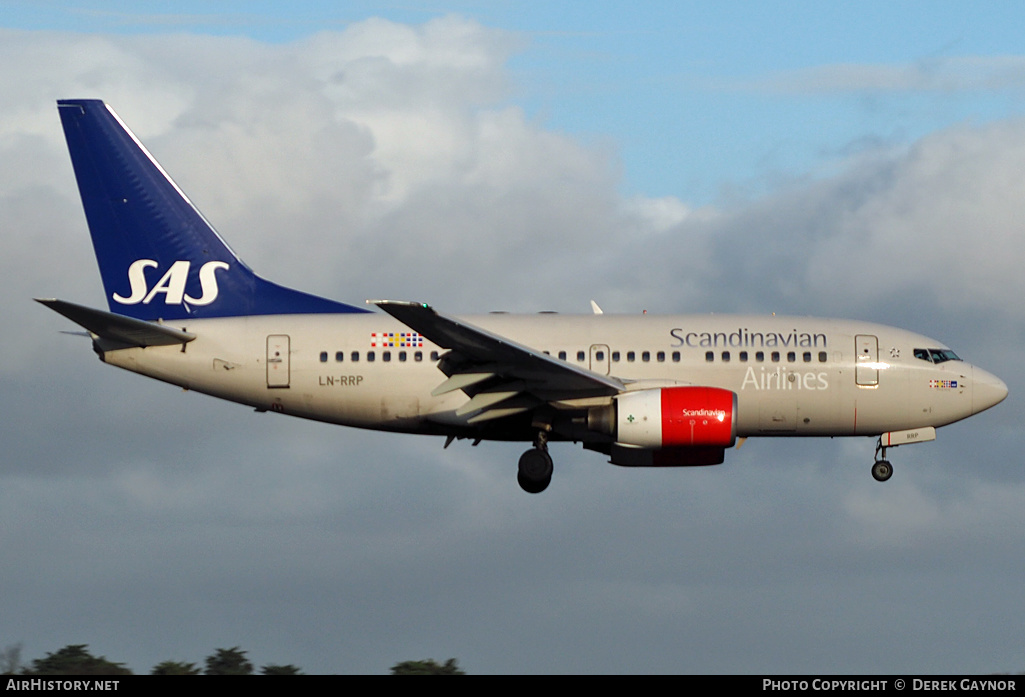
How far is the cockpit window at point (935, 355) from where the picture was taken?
33.4 meters

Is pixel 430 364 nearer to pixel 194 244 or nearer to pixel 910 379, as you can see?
pixel 194 244

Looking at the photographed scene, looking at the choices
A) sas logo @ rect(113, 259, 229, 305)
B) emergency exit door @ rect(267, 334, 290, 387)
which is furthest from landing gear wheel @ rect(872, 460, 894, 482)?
sas logo @ rect(113, 259, 229, 305)

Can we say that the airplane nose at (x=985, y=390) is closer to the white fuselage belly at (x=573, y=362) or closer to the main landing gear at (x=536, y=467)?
the white fuselage belly at (x=573, y=362)

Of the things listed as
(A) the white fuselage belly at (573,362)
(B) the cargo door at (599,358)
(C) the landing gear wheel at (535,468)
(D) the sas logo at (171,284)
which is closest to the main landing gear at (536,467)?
(C) the landing gear wheel at (535,468)

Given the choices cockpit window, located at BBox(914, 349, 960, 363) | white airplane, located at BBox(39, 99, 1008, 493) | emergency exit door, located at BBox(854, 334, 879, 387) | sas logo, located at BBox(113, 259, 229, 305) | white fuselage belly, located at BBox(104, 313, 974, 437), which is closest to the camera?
white airplane, located at BBox(39, 99, 1008, 493)

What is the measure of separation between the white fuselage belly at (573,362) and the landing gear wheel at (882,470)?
1073mm

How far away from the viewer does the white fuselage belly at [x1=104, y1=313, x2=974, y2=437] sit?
3225cm

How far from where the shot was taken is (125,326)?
3131cm

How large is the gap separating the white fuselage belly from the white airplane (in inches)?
1.3

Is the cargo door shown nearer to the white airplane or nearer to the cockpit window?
the white airplane
